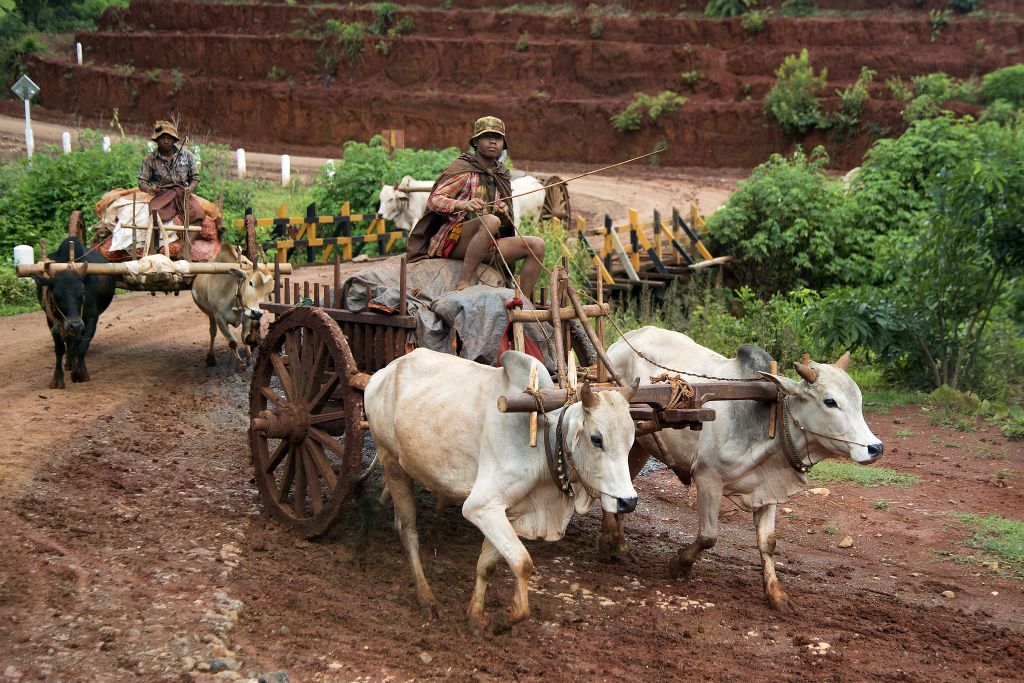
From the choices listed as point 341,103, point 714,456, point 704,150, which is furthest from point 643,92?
point 714,456

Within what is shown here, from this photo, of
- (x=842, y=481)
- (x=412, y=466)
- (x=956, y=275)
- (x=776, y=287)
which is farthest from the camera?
(x=776, y=287)

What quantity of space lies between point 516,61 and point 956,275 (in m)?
24.5

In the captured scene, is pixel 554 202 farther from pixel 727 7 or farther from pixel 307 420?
pixel 727 7

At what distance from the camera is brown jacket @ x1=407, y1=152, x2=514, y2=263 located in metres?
7.52

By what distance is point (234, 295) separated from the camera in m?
11.2

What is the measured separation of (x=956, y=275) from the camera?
1091 cm

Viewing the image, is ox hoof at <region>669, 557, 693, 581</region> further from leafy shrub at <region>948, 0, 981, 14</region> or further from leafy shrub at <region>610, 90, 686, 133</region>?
leafy shrub at <region>948, 0, 981, 14</region>

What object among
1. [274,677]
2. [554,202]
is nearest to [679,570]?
[274,677]

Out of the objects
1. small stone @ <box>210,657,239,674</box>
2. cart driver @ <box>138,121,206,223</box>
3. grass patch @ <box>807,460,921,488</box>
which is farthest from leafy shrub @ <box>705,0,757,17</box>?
small stone @ <box>210,657,239,674</box>

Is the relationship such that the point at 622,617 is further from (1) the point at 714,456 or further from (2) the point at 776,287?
(2) the point at 776,287

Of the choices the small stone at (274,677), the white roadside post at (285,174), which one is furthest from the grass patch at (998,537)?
the white roadside post at (285,174)

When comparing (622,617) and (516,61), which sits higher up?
(516,61)

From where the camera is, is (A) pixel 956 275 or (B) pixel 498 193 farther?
(A) pixel 956 275

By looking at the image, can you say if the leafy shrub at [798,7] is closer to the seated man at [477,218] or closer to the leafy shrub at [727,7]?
the leafy shrub at [727,7]
